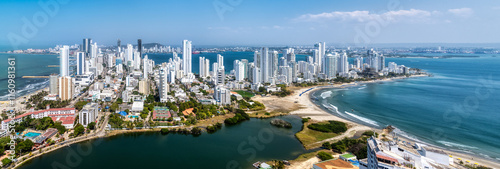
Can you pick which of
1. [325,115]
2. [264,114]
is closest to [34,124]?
[264,114]

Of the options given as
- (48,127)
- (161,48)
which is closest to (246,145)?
(48,127)

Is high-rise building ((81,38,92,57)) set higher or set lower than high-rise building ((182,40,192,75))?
higher

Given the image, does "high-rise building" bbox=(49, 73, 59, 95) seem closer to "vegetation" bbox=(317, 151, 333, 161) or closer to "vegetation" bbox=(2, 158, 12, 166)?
"vegetation" bbox=(2, 158, 12, 166)

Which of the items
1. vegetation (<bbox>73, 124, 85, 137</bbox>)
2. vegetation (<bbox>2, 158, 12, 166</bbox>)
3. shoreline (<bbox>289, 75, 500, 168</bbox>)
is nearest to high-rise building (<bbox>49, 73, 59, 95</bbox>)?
vegetation (<bbox>73, 124, 85, 137</bbox>)

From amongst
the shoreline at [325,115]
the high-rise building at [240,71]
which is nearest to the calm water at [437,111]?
the shoreline at [325,115]

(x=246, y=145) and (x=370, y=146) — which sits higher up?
(x=370, y=146)

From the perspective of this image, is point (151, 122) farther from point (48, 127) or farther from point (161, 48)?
point (161, 48)
